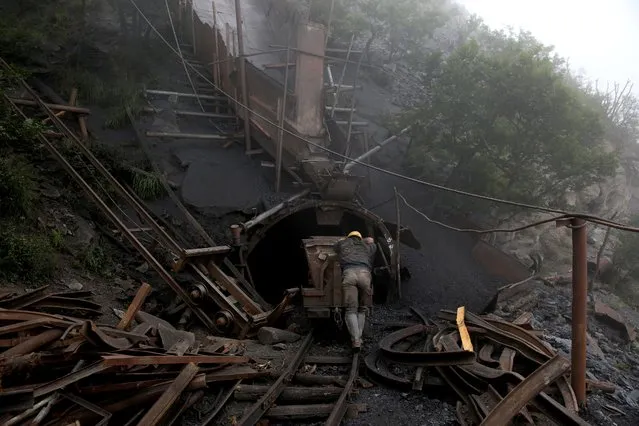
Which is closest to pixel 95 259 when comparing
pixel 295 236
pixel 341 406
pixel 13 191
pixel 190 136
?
pixel 13 191

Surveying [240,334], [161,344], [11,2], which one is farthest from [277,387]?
[11,2]

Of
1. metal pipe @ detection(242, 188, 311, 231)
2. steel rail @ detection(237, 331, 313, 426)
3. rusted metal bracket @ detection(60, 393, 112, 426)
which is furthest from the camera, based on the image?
metal pipe @ detection(242, 188, 311, 231)

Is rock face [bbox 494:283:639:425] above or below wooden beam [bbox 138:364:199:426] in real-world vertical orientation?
below

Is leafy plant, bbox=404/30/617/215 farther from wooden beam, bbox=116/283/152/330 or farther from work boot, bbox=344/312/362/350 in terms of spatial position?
wooden beam, bbox=116/283/152/330

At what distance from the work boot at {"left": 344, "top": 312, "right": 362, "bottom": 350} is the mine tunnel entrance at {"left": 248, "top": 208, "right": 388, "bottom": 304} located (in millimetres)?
3821

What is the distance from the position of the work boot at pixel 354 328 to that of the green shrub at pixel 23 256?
4.48 metres

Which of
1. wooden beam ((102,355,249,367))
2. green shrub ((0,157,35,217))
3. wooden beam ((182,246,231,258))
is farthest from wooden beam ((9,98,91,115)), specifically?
wooden beam ((102,355,249,367))

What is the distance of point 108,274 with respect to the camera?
7.31 m

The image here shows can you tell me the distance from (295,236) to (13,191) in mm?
6407

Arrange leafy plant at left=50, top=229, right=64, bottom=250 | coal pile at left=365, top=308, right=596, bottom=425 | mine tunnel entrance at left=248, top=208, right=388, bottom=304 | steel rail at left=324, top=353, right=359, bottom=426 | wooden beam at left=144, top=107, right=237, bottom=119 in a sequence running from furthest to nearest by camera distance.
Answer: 1. wooden beam at left=144, top=107, right=237, bottom=119
2. mine tunnel entrance at left=248, top=208, right=388, bottom=304
3. leafy plant at left=50, top=229, right=64, bottom=250
4. steel rail at left=324, top=353, right=359, bottom=426
5. coal pile at left=365, top=308, right=596, bottom=425

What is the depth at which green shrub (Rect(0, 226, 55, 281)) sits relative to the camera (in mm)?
5734

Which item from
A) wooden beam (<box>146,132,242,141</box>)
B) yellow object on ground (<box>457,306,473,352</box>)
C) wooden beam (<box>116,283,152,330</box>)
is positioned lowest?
yellow object on ground (<box>457,306,473,352</box>)

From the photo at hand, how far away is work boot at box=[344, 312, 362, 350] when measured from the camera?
6609 mm

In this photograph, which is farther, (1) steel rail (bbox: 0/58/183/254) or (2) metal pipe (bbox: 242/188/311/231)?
(2) metal pipe (bbox: 242/188/311/231)
